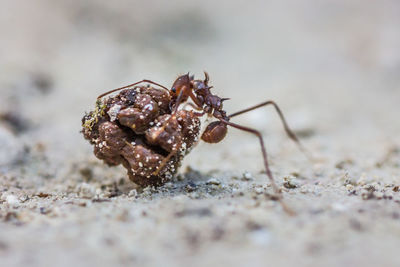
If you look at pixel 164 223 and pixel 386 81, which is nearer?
pixel 164 223

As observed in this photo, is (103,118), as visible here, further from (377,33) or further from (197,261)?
(377,33)

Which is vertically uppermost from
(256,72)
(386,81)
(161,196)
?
(256,72)

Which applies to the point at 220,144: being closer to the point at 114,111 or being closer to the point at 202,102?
the point at 202,102

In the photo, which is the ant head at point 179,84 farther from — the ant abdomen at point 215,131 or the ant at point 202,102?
the ant abdomen at point 215,131

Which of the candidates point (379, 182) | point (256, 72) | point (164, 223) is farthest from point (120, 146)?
point (256, 72)

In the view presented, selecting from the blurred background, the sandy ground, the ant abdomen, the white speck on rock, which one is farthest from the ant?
the blurred background

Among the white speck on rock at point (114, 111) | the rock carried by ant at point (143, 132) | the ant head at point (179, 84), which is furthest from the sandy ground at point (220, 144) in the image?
the ant head at point (179, 84)

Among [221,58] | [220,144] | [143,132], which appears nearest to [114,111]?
[143,132]
